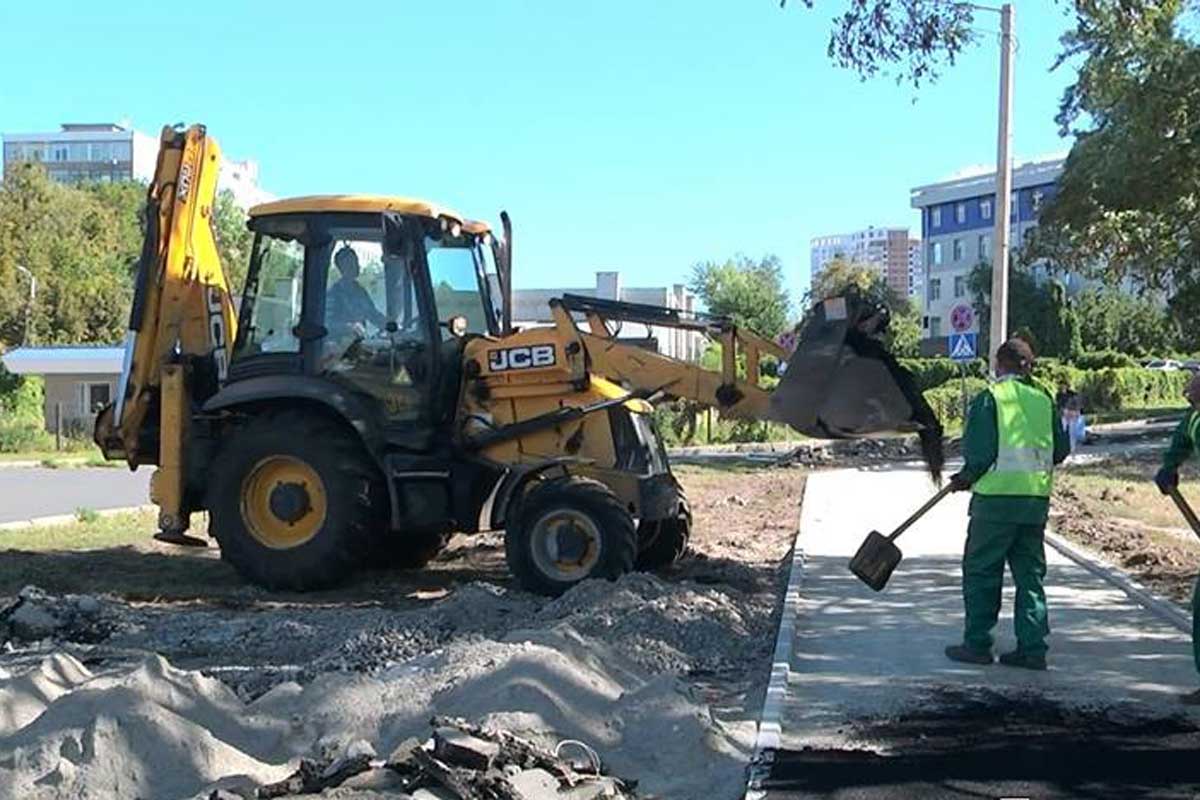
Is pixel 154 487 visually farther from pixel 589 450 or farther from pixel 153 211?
pixel 589 450

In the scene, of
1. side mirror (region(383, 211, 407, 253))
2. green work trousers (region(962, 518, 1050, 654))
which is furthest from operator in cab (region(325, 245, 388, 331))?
green work trousers (region(962, 518, 1050, 654))

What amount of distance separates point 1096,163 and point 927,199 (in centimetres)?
8628

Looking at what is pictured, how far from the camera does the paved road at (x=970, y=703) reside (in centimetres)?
566

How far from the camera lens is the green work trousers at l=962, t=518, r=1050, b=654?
778cm

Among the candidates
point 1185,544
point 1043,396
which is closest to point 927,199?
point 1185,544

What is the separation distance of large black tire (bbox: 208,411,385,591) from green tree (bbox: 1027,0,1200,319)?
7.51 m

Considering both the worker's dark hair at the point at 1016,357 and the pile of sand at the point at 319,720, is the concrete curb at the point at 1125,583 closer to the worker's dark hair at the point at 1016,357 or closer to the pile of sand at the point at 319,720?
the worker's dark hair at the point at 1016,357

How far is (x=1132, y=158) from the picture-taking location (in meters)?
18.1

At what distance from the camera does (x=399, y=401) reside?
11078mm

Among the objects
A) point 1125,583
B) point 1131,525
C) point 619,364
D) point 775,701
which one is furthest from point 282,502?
point 1131,525

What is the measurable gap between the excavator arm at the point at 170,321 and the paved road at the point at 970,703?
5.51 m

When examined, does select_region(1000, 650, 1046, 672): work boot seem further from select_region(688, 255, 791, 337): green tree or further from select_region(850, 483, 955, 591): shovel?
select_region(688, 255, 791, 337): green tree

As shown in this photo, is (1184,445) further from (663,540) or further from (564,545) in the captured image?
(663,540)

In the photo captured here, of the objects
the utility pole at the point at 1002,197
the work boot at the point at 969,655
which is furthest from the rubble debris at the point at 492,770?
the utility pole at the point at 1002,197
